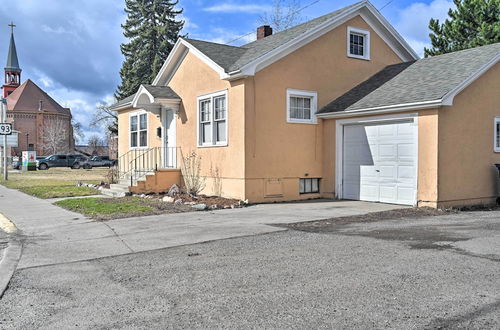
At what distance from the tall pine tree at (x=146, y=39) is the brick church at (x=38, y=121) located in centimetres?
3803

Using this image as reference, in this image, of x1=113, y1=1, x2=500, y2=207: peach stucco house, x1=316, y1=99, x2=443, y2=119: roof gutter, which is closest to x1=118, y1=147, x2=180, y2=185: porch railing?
x1=113, y1=1, x2=500, y2=207: peach stucco house

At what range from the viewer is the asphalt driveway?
170 inches

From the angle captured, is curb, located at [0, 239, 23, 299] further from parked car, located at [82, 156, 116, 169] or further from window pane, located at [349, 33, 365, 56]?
parked car, located at [82, 156, 116, 169]

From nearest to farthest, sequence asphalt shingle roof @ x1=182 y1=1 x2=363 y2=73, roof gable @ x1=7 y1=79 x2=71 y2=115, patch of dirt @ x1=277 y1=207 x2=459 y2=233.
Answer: patch of dirt @ x1=277 y1=207 x2=459 y2=233 → asphalt shingle roof @ x1=182 y1=1 x2=363 y2=73 → roof gable @ x1=7 y1=79 x2=71 y2=115

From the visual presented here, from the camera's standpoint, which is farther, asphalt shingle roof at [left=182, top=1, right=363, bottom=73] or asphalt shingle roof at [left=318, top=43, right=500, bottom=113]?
asphalt shingle roof at [left=182, top=1, right=363, bottom=73]

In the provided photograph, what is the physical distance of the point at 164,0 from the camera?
4522 cm

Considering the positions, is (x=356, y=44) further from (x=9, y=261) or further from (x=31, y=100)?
(x=31, y=100)

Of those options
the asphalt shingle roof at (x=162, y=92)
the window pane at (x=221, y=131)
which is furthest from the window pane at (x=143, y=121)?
the window pane at (x=221, y=131)

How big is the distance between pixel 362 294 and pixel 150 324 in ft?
7.55

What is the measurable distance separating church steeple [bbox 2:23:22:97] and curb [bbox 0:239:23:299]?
95895 mm

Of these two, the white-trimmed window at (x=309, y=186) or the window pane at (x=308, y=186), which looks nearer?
the white-trimmed window at (x=309, y=186)

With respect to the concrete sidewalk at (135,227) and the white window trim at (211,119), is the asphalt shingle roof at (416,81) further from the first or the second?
the white window trim at (211,119)

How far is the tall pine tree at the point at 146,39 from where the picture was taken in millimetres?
43062

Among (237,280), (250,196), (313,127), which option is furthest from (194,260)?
(313,127)
